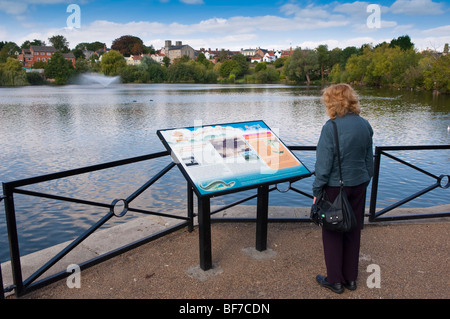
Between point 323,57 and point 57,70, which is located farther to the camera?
point 323,57

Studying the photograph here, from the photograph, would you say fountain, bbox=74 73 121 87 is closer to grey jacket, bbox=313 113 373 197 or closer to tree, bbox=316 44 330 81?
tree, bbox=316 44 330 81

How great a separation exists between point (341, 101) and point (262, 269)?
7.28ft

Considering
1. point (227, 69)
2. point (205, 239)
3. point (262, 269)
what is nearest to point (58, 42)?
point (227, 69)

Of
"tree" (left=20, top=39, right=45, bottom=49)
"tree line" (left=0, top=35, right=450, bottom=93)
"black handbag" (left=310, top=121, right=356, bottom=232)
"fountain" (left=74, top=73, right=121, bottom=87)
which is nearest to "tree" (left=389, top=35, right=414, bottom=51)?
"tree line" (left=0, top=35, right=450, bottom=93)

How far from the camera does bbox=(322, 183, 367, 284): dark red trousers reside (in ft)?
12.9

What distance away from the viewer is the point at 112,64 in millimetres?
103562

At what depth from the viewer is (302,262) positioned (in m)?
4.72

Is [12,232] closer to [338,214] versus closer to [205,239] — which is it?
[205,239]

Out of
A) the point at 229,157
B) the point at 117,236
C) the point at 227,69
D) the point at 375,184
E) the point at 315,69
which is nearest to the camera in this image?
the point at 229,157

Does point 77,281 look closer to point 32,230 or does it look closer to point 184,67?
point 32,230

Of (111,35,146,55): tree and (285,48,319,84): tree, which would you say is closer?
(285,48,319,84): tree

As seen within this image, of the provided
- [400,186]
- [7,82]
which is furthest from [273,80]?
[400,186]

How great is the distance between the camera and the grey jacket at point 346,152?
12.2ft

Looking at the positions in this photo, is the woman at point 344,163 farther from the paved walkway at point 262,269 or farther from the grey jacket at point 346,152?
the paved walkway at point 262,269
